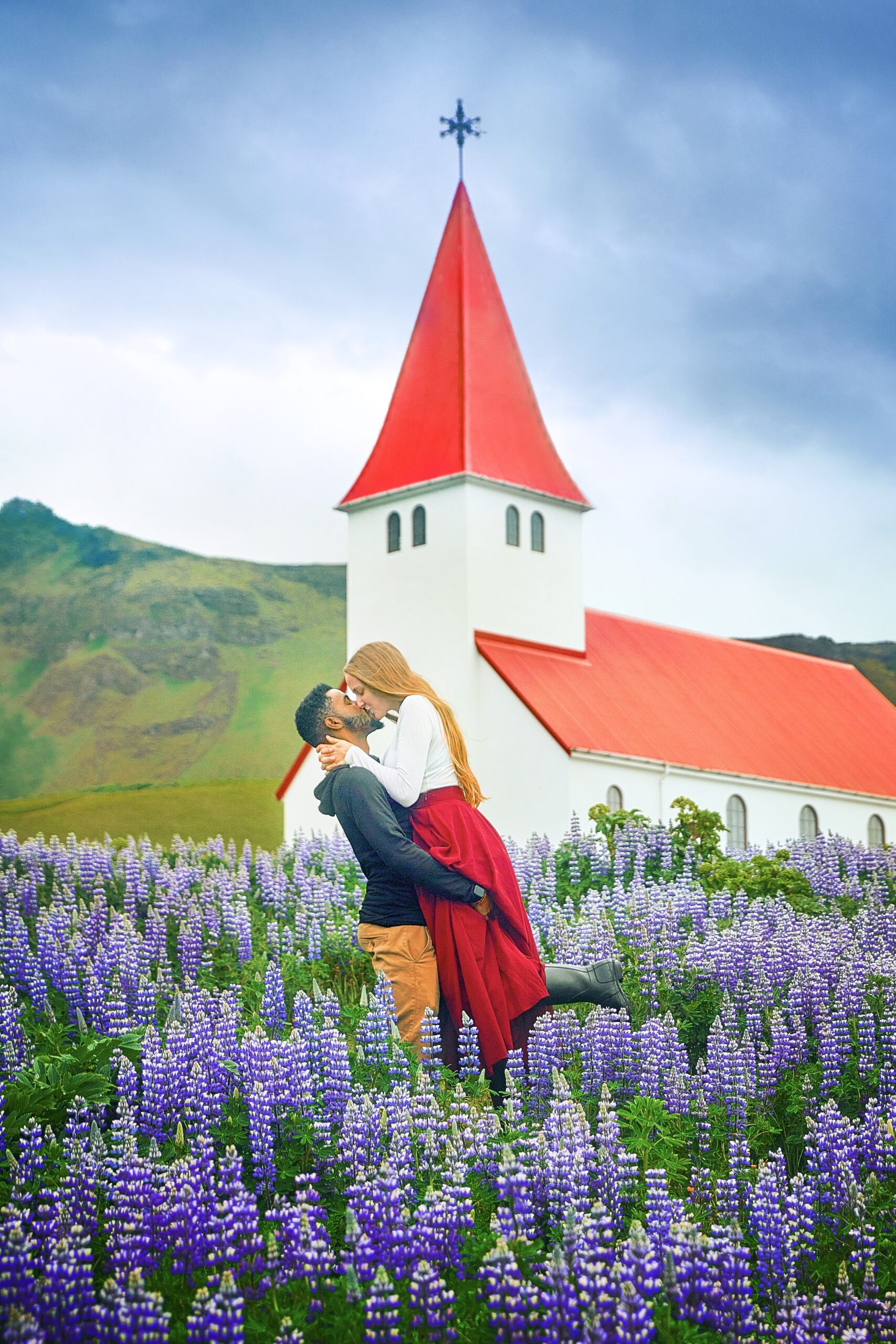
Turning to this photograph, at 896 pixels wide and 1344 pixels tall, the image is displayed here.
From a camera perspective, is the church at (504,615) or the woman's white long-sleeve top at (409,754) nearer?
the woman's white long-sleeve top at (409,754)

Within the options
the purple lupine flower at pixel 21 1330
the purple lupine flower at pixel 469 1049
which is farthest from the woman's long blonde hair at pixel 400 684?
the purple lupine flower at pixel 21 1330

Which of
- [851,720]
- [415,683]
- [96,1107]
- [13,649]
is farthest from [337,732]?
[13,649]

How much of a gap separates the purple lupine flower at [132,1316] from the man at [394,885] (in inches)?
95.0

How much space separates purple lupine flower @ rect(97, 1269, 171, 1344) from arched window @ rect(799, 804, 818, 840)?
1468 inches

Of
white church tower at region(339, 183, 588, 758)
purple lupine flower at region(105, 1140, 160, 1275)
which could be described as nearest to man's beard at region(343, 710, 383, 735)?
purple lupine flower at region(105, 1140, 160, 1275)

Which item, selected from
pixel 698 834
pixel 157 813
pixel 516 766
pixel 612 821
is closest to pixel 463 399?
pixel 516 766

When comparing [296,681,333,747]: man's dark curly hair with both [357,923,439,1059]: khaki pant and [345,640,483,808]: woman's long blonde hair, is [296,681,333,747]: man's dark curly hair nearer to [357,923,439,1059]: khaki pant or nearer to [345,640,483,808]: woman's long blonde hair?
[345,640,483,808]: woman's long blonde hair

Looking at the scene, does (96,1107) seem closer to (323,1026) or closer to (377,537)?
(323,1026)

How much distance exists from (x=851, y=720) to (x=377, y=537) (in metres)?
17.6

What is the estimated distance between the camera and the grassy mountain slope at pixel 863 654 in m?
64.3

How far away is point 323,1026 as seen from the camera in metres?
6.82

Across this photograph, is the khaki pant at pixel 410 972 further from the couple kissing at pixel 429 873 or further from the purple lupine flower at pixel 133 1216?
the purple lupine flower at pixel 133 1216

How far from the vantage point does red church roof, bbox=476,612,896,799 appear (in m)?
36.8

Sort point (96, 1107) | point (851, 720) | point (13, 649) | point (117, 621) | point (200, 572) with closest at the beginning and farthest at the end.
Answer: point (96, 1107) < point (851, 720) < point (13, 649) < point (117, 621) < point (200, 572)
